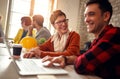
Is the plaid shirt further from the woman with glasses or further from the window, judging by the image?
the window

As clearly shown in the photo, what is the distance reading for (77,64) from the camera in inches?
39.5

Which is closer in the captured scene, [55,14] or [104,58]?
[104,58]

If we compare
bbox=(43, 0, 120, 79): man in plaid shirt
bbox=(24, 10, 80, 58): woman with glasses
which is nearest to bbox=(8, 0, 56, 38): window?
bbox=(24, 10, 80, 58): woman with glasses

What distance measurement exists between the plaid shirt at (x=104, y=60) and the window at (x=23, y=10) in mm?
4486

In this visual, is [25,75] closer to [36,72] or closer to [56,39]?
[36,72]

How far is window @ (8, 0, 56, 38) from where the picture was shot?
5262 millimetres

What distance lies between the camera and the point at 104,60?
93cm

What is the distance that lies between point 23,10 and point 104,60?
4.82m

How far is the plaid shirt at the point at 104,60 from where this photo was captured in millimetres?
928

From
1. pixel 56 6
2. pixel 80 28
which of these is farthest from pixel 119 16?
pixel 56 6

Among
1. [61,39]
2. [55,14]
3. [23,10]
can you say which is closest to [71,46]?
[61,39]

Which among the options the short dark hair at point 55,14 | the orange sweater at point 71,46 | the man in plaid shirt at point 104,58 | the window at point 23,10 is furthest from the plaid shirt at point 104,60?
the window at point 23,10

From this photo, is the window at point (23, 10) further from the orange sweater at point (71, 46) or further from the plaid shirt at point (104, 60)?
the plaid shirt at point (104, 60)

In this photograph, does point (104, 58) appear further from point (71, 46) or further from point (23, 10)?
point (23, 10)
